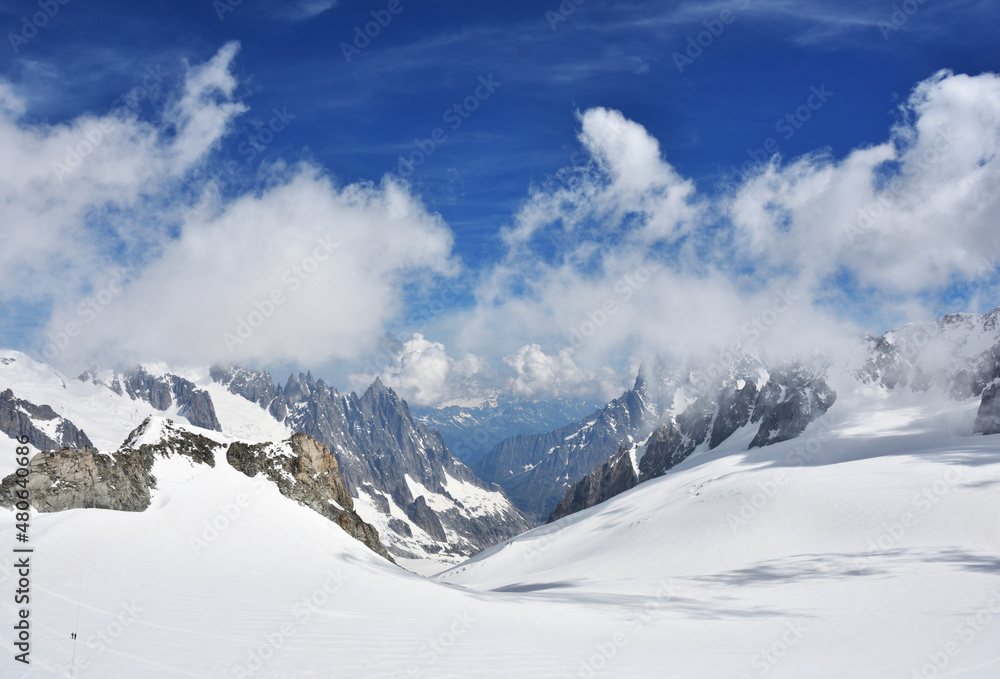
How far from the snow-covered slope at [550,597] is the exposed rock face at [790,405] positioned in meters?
82.5

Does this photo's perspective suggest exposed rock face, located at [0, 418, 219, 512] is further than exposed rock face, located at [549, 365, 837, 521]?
No

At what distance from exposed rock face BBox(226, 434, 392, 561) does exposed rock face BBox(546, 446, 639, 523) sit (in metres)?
117

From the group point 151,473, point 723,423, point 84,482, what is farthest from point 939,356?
point 84,482

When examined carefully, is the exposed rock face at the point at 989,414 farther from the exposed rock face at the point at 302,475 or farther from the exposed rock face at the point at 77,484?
the exposed rock face at the point at 77,484

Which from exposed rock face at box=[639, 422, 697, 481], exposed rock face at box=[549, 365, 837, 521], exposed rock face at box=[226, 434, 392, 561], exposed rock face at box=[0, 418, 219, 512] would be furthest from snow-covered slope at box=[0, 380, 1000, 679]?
exposed rock face at box=[639, 422, 697, 481]

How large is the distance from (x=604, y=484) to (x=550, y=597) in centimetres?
13971

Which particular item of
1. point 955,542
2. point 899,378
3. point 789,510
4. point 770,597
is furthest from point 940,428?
point 770,597

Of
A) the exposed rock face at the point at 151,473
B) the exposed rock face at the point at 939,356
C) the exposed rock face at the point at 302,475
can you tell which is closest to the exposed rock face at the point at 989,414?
the exposed rock face at the point at 939,356

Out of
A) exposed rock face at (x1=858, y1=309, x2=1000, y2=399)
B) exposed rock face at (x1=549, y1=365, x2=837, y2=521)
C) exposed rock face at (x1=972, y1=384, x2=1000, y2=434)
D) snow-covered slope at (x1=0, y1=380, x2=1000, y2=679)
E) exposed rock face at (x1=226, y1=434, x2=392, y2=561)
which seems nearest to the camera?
snow-covered slope at (x1=0, y1=380, x2=1000, y2=679)

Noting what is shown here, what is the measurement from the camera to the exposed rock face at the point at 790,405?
12244cm

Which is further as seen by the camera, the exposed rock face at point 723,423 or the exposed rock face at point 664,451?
the exposed rock face at point 664,451

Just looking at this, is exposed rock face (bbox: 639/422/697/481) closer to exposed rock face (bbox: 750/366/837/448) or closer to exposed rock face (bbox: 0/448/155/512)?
exposed rock face (bbox: 750/366/837/448)

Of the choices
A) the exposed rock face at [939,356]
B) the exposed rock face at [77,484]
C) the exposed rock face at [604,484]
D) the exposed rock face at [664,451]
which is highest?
the exposed rock face at [939,356]

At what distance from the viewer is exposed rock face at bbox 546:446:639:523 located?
6033 inches
